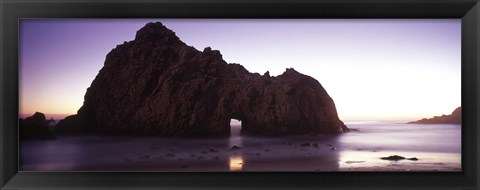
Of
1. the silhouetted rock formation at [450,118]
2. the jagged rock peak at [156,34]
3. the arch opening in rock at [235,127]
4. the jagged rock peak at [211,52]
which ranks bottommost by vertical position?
the arch opening in rock at [235,127]

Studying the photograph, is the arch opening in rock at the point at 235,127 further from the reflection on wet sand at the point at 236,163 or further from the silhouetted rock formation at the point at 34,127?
the silhouetted rock formation at the point at 34,127

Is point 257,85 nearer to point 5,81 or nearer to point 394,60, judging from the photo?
point 394,60

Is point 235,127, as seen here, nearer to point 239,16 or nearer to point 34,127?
point 239,16

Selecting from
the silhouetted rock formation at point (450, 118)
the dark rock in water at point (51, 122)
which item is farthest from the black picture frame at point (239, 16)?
the dark rock in water at point (51, 122)

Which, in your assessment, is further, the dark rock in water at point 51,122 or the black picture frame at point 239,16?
the dark rock in water at point 51,122

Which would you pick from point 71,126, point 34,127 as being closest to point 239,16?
point 71,126

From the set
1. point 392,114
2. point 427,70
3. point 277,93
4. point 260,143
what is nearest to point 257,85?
point 277,93

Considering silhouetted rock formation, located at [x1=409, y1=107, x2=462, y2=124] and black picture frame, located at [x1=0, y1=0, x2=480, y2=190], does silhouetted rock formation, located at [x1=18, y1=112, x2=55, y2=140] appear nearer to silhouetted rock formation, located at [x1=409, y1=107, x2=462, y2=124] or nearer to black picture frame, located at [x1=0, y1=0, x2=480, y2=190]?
black picture frame, located at [x1=0, y1=0, x2=480, y2=190]
